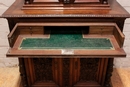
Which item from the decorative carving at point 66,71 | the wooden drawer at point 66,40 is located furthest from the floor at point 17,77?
the wooden drawer at point 66,40

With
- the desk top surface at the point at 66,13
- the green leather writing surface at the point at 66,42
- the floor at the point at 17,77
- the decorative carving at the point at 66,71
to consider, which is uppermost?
the desk top surface at the point at 66,13

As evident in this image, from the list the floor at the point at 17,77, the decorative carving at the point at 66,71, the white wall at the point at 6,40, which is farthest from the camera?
the floor at the point at 17,77

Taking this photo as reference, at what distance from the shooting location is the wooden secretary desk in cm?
95

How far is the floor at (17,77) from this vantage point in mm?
1602

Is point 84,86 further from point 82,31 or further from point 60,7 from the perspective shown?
point 60,7

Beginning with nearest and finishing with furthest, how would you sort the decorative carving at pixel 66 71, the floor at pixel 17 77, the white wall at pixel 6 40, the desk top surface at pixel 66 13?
the desk top surface at pixel 66 13
the decorative carving at pixel 66 71
the white wall at pixel 6 40
the floor at pixel 17 77

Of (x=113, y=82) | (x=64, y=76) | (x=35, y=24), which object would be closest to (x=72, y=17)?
(x=35, y=24)

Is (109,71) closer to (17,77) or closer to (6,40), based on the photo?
(17,77)

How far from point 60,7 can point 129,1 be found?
0.70 metres

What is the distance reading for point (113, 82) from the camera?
1.63 metres

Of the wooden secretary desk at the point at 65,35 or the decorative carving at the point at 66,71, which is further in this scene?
the decorative carving at the point at 66,71

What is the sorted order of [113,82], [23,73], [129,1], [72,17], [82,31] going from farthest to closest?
[113,82] < [129,1] < [23,73] < [82,31] < [72,17]

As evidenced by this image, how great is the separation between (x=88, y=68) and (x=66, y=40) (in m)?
0.35

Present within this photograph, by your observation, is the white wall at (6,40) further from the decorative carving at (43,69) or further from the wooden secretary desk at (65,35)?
the decorative carving at (43,69)
